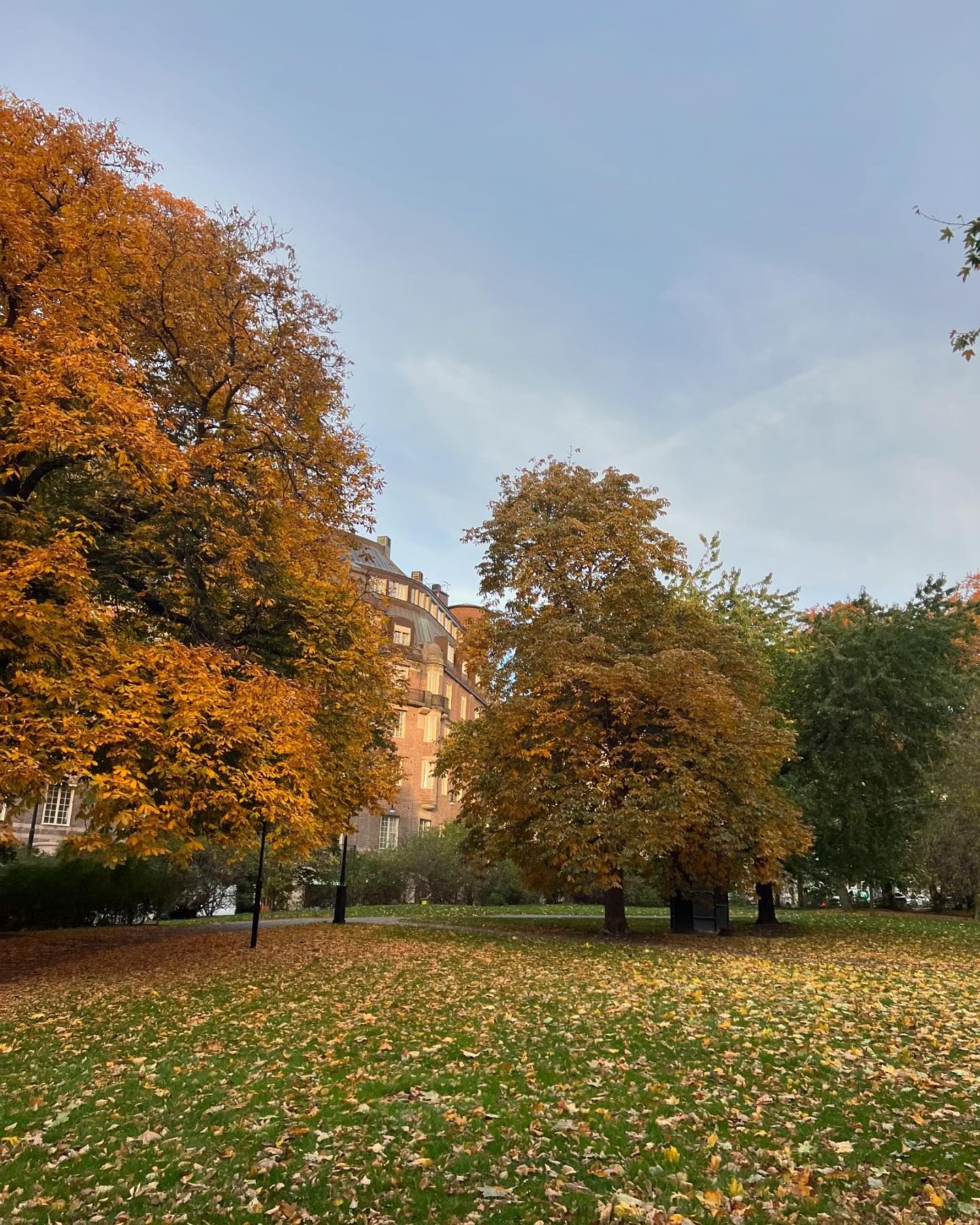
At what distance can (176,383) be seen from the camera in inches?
614

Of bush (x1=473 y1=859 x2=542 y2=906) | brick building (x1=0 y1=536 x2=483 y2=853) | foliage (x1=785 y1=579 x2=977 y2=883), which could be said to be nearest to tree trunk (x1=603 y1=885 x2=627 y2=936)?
foliage (x1=785 y1=579 x2=977 y2=883)

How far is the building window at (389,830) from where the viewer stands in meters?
46.2

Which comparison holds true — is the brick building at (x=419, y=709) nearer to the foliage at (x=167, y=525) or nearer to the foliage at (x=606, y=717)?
the foliage at (x=606, y=717)

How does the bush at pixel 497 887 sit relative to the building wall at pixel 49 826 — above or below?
below

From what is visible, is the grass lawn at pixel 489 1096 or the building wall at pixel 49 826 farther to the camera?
the building wall at pixel 49 826

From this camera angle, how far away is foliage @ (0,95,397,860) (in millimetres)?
10750

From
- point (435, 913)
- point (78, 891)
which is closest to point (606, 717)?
point (435, 913)

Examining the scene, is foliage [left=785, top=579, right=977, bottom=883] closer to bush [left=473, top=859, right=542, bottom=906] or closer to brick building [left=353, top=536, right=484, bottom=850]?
bush [left=473, top=859, right=542, bottom=906]

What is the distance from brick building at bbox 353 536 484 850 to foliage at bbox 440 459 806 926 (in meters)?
24.8

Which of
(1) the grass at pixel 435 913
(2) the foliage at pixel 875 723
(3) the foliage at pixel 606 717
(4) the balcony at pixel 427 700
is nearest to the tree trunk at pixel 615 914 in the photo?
(3) the foliage at pixel 606 717

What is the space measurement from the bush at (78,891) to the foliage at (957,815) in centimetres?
2210

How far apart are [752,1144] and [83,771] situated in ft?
29.4

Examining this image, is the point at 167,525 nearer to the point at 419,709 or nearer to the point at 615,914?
the point at 615,914

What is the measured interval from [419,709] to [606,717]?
33489mm
